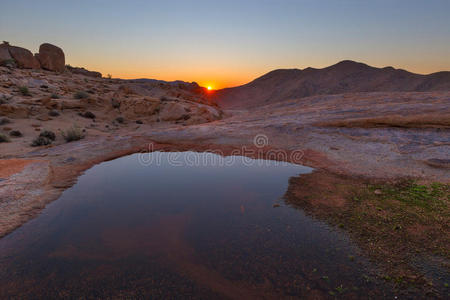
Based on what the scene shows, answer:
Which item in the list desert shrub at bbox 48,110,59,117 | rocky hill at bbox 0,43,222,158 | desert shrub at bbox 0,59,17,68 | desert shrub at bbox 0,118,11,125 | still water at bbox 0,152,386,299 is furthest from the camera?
desert shrub at bbox 0,59,17,68

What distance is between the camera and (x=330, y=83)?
61.5 metres

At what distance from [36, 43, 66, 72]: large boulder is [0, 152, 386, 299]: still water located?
42045 millimetres

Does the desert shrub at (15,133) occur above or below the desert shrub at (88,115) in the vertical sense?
below

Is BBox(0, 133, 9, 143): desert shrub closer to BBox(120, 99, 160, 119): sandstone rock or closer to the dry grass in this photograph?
BBox(120, 99, 160, 119): sandstone rock

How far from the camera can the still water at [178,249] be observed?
3266 millimetres

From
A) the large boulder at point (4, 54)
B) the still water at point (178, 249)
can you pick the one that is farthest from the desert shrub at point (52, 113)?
the large boulder at point (4, 54)

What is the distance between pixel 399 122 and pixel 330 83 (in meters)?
57.7

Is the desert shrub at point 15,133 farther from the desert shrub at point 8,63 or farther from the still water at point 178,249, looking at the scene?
the desert shrub at point 8,63

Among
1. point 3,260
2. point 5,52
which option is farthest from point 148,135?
point 5,52

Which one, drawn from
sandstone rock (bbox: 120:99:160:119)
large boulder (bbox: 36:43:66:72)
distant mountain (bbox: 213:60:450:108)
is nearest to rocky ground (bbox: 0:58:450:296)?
sandstone rock (bbox: 120:99:160:119)

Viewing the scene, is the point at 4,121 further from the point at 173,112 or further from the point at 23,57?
the point at 23,57

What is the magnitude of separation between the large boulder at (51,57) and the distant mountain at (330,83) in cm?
4690

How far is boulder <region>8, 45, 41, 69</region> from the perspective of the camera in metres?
32.4

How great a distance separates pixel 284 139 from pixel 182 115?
13.0 m
